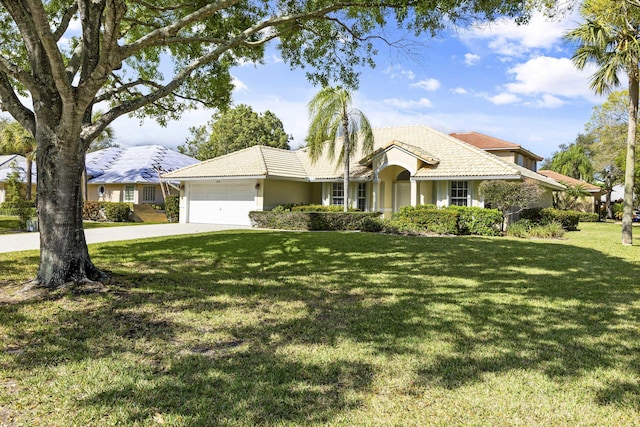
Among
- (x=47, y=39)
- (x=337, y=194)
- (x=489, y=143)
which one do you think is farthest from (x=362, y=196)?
(x=47, y=39)

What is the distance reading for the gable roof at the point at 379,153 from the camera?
21.2 metres

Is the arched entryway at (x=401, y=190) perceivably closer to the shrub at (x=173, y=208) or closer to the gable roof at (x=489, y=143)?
the gable roof at (x=489, y=143)

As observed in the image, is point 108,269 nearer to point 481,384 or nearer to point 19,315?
point 19,315

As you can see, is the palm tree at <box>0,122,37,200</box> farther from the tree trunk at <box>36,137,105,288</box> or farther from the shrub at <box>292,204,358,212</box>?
the tree trunk at <box>36,137,105,288</box>

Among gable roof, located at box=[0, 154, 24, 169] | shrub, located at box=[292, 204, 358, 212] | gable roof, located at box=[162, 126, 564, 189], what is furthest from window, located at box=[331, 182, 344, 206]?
gable roof, located at box=[0, 154, 24, 169]

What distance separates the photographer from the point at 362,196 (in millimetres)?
25297

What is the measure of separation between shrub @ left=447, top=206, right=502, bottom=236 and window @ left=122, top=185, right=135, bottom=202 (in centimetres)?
2486

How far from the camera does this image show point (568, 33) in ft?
56.4

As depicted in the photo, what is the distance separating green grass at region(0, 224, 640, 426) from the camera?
3.59 meters

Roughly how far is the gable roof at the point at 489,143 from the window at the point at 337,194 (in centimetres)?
1182

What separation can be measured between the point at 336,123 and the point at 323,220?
5.27m

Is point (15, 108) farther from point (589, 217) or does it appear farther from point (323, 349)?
point (589, 217)

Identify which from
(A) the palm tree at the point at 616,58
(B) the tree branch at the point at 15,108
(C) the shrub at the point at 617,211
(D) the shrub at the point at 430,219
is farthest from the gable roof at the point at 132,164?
(C) the shrub at the point at 617,211

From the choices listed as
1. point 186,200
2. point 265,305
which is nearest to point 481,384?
point 265,305
